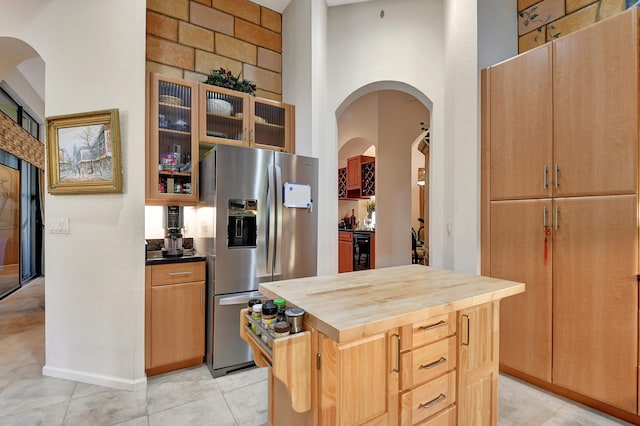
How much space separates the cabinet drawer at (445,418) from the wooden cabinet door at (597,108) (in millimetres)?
1642

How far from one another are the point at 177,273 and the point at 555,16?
372cm

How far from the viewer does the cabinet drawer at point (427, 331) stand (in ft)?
3.93

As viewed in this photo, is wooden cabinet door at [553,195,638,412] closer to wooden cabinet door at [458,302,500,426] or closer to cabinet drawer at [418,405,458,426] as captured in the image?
wooden cabinet door at [458,302,500,426]

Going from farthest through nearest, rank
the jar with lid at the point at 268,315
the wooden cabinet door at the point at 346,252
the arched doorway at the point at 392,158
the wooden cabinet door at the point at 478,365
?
the wooden cabinet door at the point at 346,252
the arched doorway at the point at 392,158
the wooden cabinet door at the point at 478,365
the jar with lid at the point at 268,315

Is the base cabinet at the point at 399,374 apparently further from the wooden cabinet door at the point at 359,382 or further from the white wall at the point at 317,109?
the white wall at the point at 317,109

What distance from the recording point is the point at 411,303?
3.98ft

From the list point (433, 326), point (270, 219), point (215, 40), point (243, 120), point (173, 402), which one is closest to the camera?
point (433, 326)

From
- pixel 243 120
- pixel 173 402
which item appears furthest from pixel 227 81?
pixel 173 402

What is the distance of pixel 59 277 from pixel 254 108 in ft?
7.12

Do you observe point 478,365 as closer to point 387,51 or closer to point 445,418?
point 445,418

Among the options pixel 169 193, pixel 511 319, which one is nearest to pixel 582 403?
pixel 511 319

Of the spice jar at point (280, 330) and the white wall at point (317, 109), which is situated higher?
the white wall at point (317, 109)

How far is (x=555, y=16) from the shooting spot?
2.48 metres

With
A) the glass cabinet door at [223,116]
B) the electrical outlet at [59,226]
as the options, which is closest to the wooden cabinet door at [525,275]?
the glass cabinet door at [223,116]
